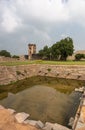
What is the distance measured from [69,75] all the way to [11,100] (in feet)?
45.5

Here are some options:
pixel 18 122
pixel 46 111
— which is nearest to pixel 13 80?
pixel 46 111

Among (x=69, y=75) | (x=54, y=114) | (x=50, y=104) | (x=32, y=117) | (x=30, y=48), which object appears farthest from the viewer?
(x=30, y=48)

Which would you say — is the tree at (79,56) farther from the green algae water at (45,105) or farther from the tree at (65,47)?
the green algae water at (45,105)

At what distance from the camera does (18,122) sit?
26.9 feet

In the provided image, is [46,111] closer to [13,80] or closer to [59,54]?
[13,80]

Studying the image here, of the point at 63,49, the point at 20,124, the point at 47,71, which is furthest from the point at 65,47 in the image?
the point at 20,124

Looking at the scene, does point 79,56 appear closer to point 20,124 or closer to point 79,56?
point 79,56

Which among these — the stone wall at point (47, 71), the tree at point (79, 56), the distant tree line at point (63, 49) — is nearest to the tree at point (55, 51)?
the distant tree line at point (63, 49)

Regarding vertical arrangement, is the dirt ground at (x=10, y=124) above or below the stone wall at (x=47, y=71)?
below

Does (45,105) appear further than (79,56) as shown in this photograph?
No

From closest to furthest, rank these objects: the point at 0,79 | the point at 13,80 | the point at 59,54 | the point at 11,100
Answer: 1. the point at 11,100
2. the point at 0,79
3. the point at 13,80
4. the point at 59,54

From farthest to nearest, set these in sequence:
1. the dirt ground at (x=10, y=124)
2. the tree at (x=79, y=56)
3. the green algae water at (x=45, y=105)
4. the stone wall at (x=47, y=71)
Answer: the tree at (x=79, y=56) → the stone wall at (x=47, y=71) → the green algae water at (x=45, y=105) → the dirt ground at (x=10, y=124)

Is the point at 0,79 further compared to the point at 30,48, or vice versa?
the point at 30,48

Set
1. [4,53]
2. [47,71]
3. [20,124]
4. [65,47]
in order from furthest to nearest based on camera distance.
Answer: [4,53] < [65,47] < [47,71] < [20,124]
